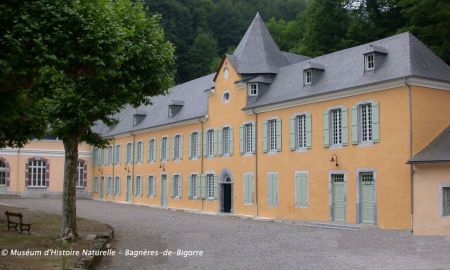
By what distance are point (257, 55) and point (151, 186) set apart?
506 inches

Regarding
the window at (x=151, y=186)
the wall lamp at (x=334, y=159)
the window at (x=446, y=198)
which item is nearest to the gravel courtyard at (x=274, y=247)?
the window at (x=446, y=198)

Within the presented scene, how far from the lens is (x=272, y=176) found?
26328 millimetres

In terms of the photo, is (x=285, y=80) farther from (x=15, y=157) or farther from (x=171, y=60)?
(x=15, y=157)

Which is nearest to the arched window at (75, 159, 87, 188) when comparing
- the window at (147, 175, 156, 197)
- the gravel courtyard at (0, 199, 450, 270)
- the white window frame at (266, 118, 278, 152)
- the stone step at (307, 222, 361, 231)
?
the window at (147, 175, 156, 197)

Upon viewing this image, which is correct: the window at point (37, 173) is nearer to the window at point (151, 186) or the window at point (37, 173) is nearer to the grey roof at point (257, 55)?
the window at point (151, 186)

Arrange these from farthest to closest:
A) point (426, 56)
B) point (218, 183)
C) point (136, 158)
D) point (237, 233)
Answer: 1. point (136, 158)
2. point (218, 183)
3. point (426, 56)
4. point (237, 233)

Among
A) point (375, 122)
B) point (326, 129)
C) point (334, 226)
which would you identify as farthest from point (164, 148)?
point (375, 122)

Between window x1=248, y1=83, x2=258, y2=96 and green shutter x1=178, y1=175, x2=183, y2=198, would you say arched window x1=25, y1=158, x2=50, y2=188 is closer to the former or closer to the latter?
green shutter x1=178, y1=175, x2=183, y2=198

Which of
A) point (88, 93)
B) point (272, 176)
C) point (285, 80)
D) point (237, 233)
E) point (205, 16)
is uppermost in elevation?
point (205, 16)

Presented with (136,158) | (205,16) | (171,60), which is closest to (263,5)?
(205,16)

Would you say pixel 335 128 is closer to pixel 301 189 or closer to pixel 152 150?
pixel 301 189

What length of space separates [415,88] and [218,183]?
13.0 metres

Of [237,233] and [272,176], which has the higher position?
[272,176]

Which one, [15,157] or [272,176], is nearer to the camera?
[272,176]
